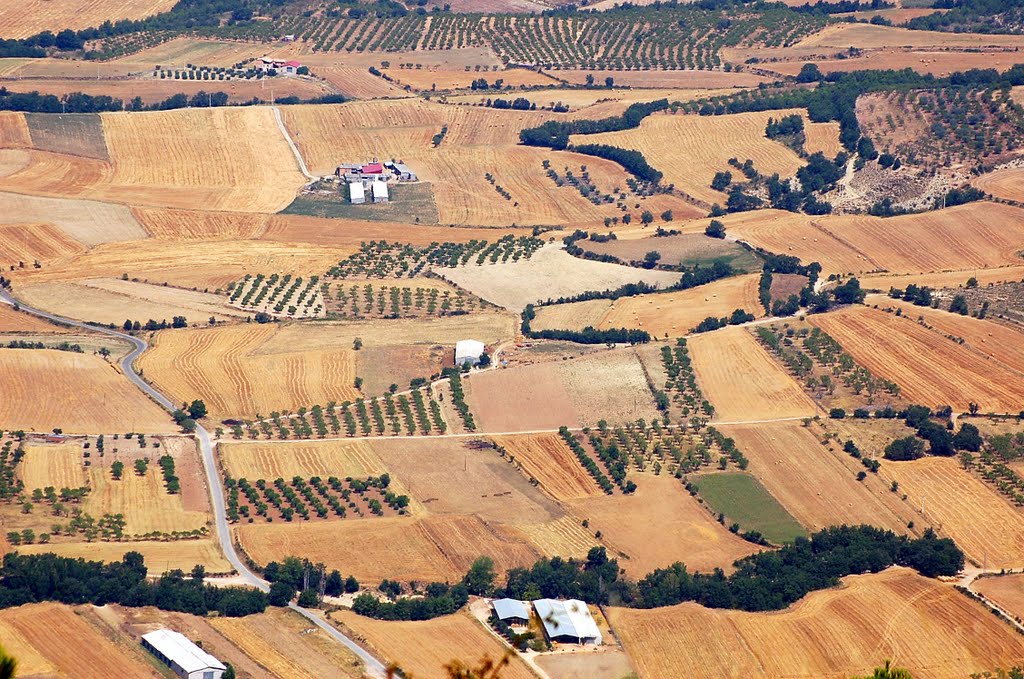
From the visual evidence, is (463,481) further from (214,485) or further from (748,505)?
(748,505)

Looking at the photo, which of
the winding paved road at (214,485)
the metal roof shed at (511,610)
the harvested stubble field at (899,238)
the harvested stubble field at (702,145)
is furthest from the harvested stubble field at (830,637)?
the harvested stubble field at (702,145)

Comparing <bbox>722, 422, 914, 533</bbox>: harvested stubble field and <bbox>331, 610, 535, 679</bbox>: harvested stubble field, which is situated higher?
<bbox>331, 610, 535, 679</bbox>: harvested stubble field

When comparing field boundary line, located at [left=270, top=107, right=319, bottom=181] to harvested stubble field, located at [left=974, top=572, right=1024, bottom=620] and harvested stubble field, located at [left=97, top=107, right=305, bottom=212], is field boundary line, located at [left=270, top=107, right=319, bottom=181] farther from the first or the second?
harvested stubble field, located at [left=974, top=572, right=1024, bottom=620]

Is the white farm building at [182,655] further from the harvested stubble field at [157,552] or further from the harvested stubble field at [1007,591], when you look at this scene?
the harvested stubble field at [1007,591]

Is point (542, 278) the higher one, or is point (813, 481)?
point (542, 278)

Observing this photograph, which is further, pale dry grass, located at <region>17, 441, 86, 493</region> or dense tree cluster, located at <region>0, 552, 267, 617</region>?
pale dry grass, located at <region>17, 441, 86, 493</region>

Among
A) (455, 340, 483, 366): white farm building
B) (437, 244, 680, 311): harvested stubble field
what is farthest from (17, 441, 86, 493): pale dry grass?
(437, 244, 680, 311): harvested stubble field

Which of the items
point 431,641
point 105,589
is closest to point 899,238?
point 431,641
